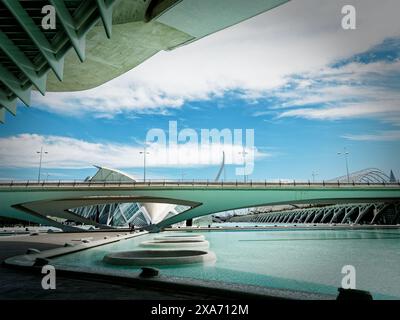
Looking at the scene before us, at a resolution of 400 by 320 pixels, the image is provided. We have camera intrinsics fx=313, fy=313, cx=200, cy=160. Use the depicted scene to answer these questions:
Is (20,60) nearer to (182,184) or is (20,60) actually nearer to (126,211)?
(182,184)

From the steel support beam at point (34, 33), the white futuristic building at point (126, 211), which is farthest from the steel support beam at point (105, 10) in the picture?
the white futuristic building at point (126, 211)

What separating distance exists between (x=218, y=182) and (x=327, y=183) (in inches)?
585

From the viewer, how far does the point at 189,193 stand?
41.4 metres

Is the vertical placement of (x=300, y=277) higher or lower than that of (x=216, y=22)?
lower

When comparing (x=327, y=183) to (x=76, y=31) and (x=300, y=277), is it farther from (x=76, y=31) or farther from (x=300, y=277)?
(x=76, y=31)

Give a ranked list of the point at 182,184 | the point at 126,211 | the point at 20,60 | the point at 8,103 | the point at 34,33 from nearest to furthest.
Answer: the point at 34,33 → the point at 20,60 → the point at 8,103 → the point at 182,184 → the point at 126,211

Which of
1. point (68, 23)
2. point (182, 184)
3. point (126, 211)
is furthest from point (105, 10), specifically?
point (126, 211)

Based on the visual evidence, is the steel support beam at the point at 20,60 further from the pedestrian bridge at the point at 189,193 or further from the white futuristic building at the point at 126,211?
the white futuristic building at the point at 126,211

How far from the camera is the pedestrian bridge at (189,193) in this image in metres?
38.9

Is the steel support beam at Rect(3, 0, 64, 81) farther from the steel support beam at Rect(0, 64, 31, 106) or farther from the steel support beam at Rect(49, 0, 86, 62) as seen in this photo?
the steel support beam at Rect(0, 64, 31, 106)

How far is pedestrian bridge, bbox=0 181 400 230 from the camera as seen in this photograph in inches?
1532

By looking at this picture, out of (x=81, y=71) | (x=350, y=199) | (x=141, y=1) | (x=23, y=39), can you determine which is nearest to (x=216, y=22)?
(x=141, y=1)
